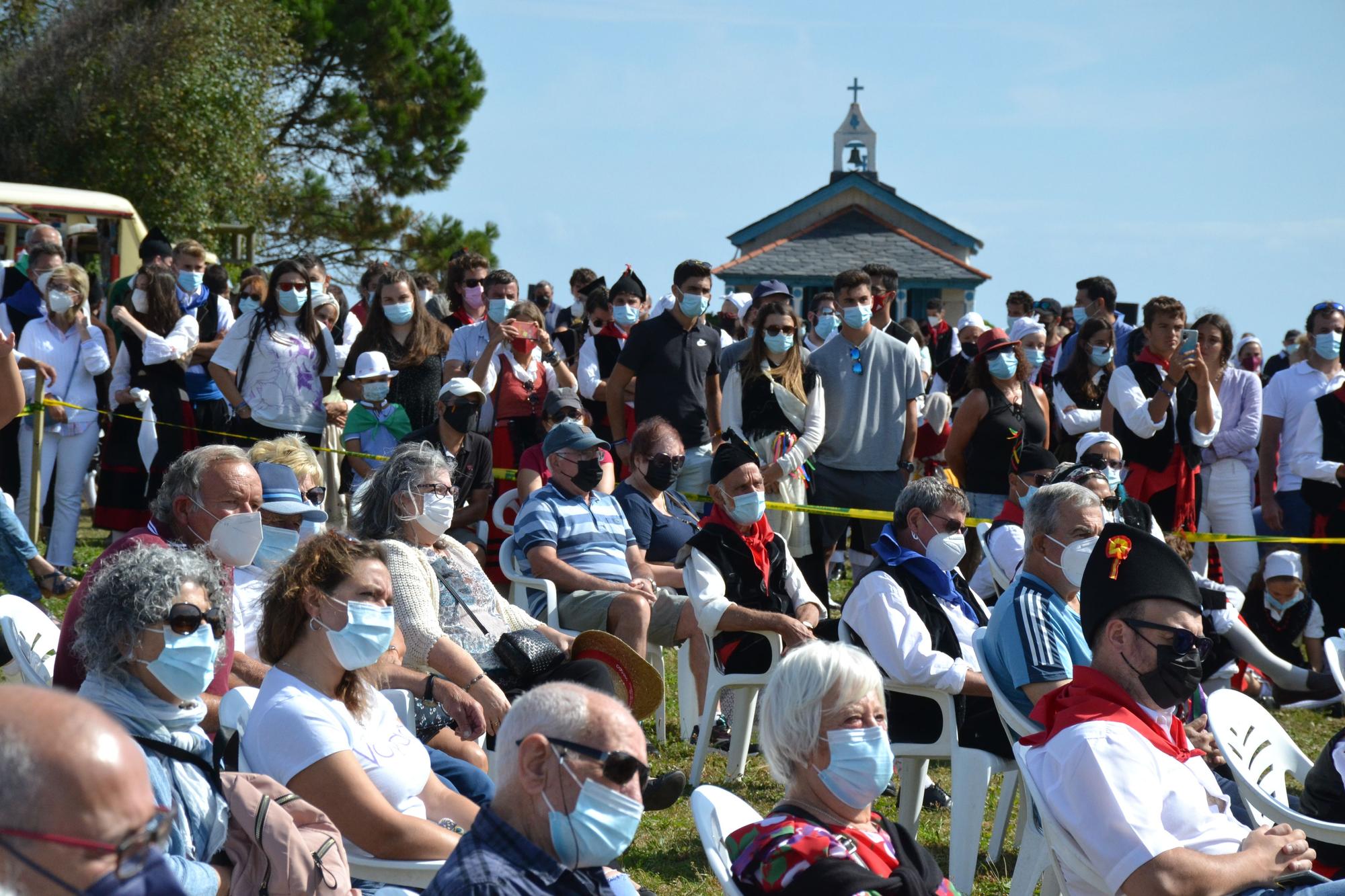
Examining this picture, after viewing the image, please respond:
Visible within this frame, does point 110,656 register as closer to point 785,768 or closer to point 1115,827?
point 785,768

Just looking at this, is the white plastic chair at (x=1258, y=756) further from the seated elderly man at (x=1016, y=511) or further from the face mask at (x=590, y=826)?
the face mask at (x=590, y=826)

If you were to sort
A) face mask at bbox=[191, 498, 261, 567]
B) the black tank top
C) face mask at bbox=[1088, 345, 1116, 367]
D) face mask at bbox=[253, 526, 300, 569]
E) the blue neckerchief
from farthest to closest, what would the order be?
face mask at bbox=[1088, 345, 1116, 367]
the black tank top
the blue neckerchief
face mask at bbox=[253, 526, 300, 569]
face mask at bbox=[191, 498, 261, 567]

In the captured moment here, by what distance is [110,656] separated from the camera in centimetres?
316

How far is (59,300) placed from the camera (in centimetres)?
868

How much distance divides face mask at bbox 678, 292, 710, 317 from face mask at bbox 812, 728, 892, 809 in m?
5.33

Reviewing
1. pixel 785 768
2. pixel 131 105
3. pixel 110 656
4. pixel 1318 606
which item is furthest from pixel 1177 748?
pixel 131 105

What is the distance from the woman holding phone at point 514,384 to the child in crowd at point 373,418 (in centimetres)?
57

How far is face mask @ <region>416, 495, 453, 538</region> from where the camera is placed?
5336 millimetres

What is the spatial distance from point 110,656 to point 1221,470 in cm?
713

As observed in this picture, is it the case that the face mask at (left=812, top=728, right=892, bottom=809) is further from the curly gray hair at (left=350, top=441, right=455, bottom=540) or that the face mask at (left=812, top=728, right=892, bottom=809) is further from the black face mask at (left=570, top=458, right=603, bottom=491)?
the black face mask at (left=570, top=458, right=603, bottom=491)

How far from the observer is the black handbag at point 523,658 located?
4.89 m

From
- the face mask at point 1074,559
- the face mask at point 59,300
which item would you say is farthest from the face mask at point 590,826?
the face mask at point 59,300

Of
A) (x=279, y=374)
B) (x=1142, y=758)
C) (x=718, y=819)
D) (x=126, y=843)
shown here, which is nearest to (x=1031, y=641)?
(x=1142, y=758)

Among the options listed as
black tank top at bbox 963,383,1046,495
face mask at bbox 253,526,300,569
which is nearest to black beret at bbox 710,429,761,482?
face mask at bbox 253,526,300,569
